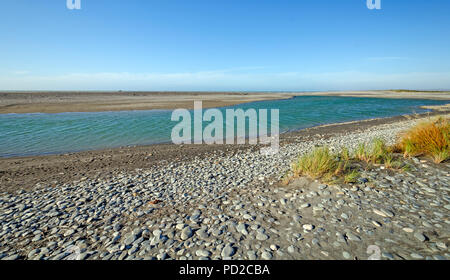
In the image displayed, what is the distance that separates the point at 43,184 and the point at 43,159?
196 inches

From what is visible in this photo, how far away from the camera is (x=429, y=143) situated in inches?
311

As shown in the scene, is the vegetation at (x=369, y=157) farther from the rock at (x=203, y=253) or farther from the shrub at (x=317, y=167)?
the rock at (x=203, y=253)

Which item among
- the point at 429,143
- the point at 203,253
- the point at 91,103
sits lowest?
the point at 203,253

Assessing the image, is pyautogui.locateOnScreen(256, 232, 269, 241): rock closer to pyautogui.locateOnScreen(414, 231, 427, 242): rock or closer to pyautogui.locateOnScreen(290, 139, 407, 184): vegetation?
pyautogui.locateOnScreen(290, 139, 407, 184): vegetation

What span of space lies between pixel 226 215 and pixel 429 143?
8432mm

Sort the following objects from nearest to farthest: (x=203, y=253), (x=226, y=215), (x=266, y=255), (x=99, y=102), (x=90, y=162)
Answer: (x=266, y=255) < (x=203, y=253) < (x=226, y=215) < (x=90, y=162) < (x=99, y=102)

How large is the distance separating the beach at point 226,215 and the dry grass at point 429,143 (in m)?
0.52

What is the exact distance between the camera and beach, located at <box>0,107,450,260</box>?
383 centimetres

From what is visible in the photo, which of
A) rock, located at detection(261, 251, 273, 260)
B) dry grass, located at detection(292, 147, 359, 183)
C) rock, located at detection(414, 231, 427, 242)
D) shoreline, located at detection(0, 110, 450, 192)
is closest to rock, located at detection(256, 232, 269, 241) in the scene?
rock, located at detection(261, 251, 273, 260)

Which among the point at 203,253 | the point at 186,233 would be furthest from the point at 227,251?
the point at 186,233

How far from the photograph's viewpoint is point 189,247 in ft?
13.0

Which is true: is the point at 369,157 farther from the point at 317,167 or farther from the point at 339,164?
the point at 317,167

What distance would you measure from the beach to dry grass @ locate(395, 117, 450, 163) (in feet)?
1.70
